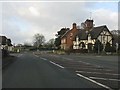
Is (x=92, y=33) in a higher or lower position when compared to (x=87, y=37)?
higher

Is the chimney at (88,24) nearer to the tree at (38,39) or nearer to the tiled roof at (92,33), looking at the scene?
the tiled roof at (92,33)

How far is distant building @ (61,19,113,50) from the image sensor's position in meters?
110

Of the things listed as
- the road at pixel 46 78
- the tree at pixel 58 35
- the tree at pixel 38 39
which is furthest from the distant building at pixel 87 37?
the road at pixel 46 78

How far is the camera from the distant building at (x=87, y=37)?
109562 mm

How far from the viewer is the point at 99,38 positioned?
362ft

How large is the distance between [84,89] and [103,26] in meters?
99.1

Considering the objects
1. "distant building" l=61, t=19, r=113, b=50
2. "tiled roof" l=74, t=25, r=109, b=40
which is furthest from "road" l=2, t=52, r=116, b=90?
"tiled roof" l=74, t=25, r=109, b=40

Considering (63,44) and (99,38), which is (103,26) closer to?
(99,38)

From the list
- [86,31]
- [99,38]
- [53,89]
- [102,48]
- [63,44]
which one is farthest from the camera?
[63,44]

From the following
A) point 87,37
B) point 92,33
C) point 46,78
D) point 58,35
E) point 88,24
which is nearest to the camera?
point 46,78

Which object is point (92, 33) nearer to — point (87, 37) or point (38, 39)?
point (87, 37)

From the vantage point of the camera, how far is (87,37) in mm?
117312

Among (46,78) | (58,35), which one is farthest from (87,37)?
(46,78)

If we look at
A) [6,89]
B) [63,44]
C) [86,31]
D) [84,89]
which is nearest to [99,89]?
[84,89]
